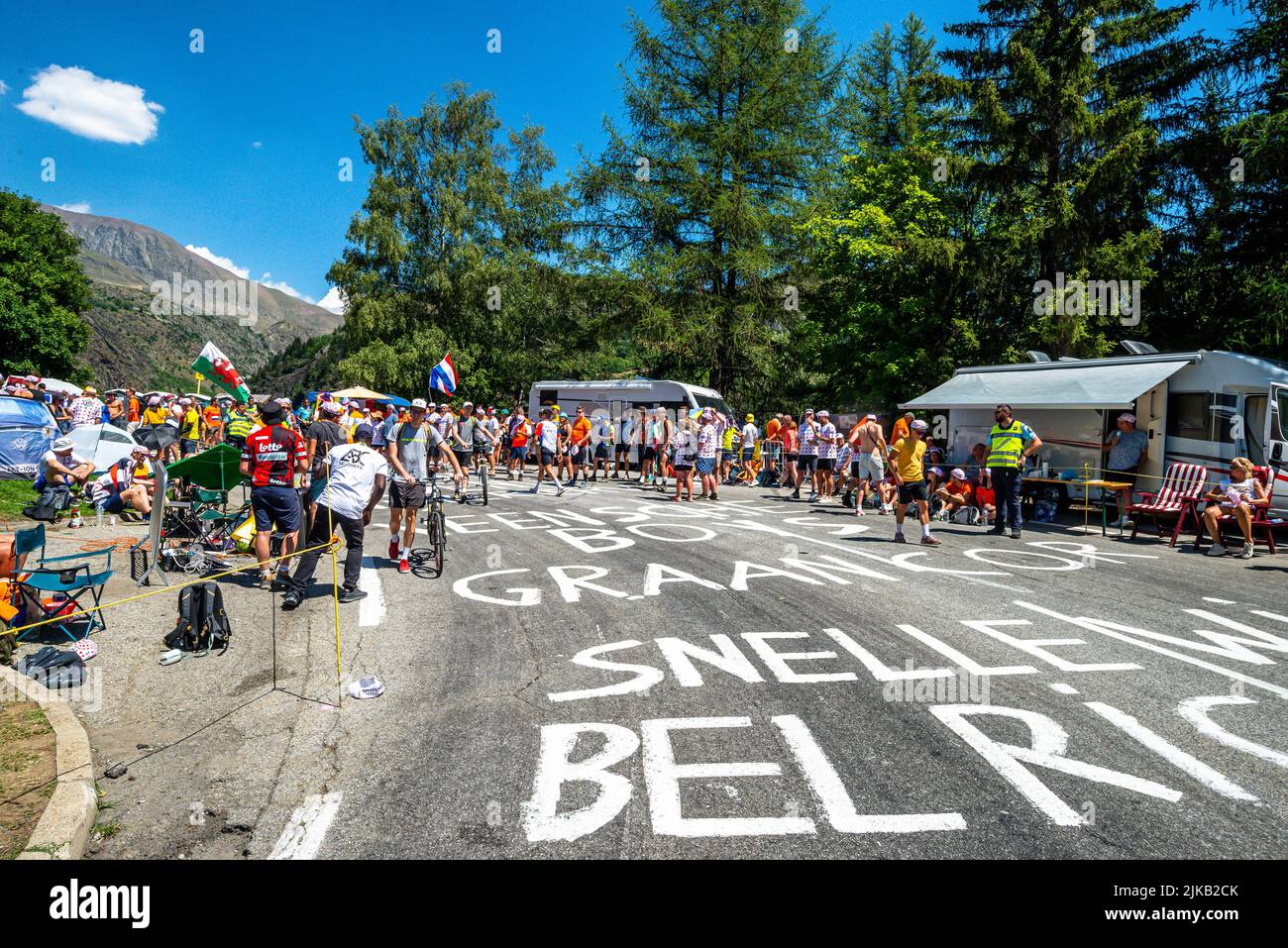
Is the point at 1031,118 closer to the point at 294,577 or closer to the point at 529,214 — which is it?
the point at 294,577

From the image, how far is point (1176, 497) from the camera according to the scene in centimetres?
1377

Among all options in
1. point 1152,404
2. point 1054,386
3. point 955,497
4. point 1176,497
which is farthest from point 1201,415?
point 955,497

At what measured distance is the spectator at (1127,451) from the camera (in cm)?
1529

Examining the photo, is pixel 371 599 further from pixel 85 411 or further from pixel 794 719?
pixel 85 411

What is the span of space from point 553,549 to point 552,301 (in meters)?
26.6

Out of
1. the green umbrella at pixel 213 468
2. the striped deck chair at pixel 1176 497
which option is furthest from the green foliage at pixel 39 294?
the striped deck chair at pixel 1176 497

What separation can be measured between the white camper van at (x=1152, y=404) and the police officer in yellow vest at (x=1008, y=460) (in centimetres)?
281

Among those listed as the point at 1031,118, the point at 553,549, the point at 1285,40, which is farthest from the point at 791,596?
the point at 1031,118

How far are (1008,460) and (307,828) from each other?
40.2 ft

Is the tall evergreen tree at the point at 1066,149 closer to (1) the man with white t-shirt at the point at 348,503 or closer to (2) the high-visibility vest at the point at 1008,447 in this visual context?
(2) the high-visibility vest at the point at 1008,447

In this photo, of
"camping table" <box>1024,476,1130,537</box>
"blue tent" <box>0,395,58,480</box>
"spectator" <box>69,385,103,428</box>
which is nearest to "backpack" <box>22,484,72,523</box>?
"blue tent" <box>0,395,58,480</box>

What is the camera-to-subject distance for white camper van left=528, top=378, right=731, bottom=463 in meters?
24.5

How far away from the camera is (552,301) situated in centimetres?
3609

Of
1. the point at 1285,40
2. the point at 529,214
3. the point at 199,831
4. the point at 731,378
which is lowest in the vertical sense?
the point at 199,831
